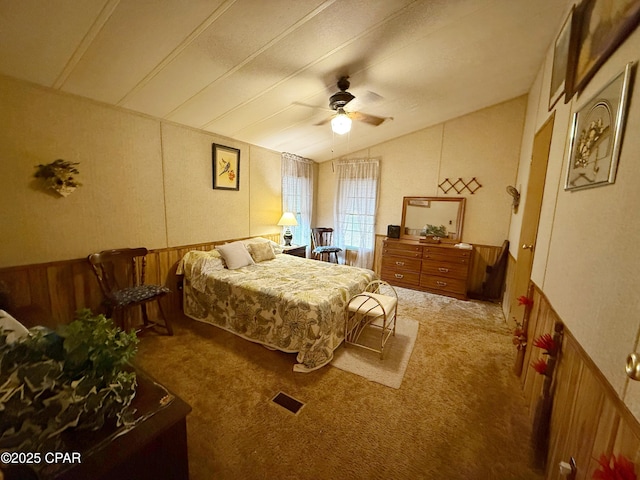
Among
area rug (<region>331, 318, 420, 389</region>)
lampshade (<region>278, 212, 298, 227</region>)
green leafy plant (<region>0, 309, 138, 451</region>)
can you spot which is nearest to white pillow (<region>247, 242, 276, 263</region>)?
lampshade (<region>278, 212, 298, 227</region>)

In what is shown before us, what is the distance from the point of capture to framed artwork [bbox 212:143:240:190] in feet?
11.3

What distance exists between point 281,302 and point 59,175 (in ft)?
7.02

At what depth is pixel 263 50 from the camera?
191cm

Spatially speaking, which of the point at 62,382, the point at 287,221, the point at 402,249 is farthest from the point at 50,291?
the point at 402,249

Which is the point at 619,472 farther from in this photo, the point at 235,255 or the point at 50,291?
the point at 50,291

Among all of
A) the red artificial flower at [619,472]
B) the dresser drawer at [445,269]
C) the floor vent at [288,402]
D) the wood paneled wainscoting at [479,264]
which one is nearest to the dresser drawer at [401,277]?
the dresser drawer at [445,269]

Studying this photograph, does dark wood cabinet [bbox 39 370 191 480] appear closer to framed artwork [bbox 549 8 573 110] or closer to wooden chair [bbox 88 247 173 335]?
wooden chair [bbox 88 247 173 335]

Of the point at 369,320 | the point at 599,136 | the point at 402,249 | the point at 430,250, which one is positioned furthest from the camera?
the point at 402,249

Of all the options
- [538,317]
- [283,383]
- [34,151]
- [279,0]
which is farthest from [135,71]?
[538,317]

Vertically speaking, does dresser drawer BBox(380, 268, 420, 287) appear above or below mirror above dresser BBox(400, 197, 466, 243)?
below

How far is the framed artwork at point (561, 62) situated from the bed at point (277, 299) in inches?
90.3

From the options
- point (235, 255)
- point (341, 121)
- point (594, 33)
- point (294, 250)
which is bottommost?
point (294, 250)

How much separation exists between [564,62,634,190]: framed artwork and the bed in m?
1.82

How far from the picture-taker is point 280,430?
1600mm
